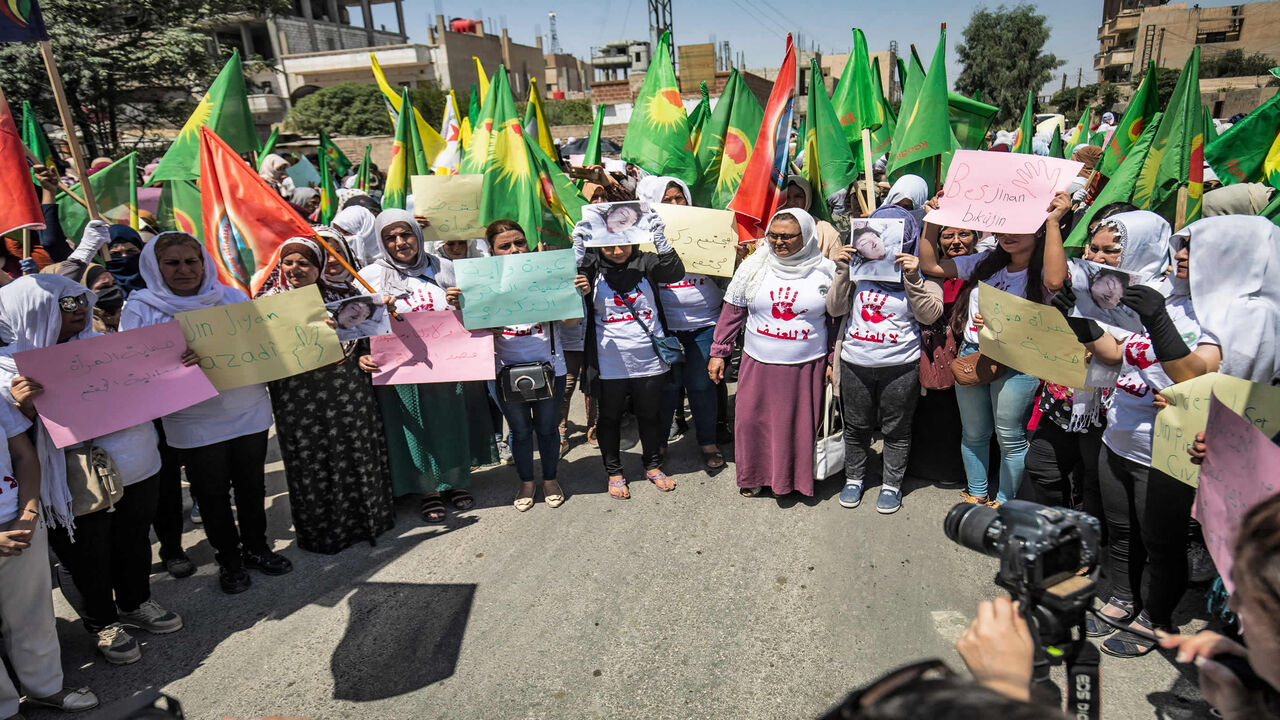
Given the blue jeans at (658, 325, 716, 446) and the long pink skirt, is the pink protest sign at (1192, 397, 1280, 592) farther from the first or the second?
the blue jeans at (658, 325, 716, 446)

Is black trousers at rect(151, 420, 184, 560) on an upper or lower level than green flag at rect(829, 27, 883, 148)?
lower

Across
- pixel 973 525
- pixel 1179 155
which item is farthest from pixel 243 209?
pixel 1179 155

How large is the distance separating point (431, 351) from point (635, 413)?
1361 millimetres

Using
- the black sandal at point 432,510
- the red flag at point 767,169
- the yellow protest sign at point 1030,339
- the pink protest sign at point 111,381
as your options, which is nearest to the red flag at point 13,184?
the pink protest sign at point 111,381

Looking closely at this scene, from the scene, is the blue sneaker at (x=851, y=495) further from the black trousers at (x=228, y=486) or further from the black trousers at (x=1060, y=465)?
the black trousers at (x=228, y=486)

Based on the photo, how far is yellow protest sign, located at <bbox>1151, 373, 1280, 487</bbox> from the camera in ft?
7.42

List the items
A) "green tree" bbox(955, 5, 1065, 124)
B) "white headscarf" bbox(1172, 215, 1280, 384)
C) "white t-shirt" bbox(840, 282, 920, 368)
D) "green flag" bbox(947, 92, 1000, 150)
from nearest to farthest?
"white headscarf" bbox(1172, 215, 1280, 384) < "white t-shirt" bbox(840, 282, 920, 368) < "green flag" bbox(947, 92, 1000, 150) < "green tree" bbox(955, 5, 1065, 124)

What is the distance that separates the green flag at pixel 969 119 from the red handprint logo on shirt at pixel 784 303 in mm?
2883

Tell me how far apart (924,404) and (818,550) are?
4.21 feet

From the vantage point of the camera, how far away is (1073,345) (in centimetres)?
308

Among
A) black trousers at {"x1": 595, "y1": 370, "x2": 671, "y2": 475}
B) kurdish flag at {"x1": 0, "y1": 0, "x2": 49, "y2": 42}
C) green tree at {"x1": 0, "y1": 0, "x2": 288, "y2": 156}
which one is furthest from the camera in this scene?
green tree at {"x1": 0, "y1": 0, "x2": 288, "y2": 156}

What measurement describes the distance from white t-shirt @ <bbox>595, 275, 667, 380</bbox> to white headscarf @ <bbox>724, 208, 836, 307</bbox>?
51 cm

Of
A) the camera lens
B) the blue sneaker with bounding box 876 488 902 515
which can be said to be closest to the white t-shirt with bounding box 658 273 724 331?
the blue sneaker with bounding box 876 488 902 515

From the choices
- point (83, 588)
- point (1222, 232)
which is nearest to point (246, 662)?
point (83, 588)
